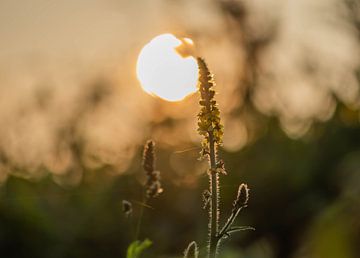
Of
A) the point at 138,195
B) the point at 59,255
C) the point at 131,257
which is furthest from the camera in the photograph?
the point at 138,195

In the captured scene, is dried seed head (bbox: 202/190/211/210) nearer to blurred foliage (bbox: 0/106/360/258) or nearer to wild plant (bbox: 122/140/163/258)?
wild plant (bbox: 122/140/163/258)

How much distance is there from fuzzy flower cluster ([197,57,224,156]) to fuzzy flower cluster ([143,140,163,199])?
0.63ft

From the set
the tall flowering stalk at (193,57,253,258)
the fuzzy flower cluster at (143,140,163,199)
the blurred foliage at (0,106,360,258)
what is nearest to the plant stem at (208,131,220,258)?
the tall flowering stalk at (193,57,253,258)

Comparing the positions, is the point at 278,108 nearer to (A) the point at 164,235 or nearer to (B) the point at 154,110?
(B) the point at 154,110

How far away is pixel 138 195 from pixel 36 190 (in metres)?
1.60

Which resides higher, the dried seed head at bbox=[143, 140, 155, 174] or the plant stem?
the dried seed head at bbox=[143, 140, 155, 174]

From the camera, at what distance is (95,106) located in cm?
1195

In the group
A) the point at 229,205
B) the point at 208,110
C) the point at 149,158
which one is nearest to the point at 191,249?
the point at 149,158

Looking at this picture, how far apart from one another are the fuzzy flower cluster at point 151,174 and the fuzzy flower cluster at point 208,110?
0.63ft

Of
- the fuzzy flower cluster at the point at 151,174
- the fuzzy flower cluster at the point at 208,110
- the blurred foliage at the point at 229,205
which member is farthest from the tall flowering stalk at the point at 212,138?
the blurred foliage at the point at 229,205

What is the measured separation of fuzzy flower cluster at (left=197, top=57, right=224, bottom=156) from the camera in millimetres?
2188

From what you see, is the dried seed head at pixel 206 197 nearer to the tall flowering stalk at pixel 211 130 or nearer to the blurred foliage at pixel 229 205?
the tall flowering stalk at pixel 211 130

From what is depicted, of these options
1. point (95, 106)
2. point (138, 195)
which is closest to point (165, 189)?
point (138, 195)

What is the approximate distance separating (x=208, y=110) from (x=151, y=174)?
302mm
